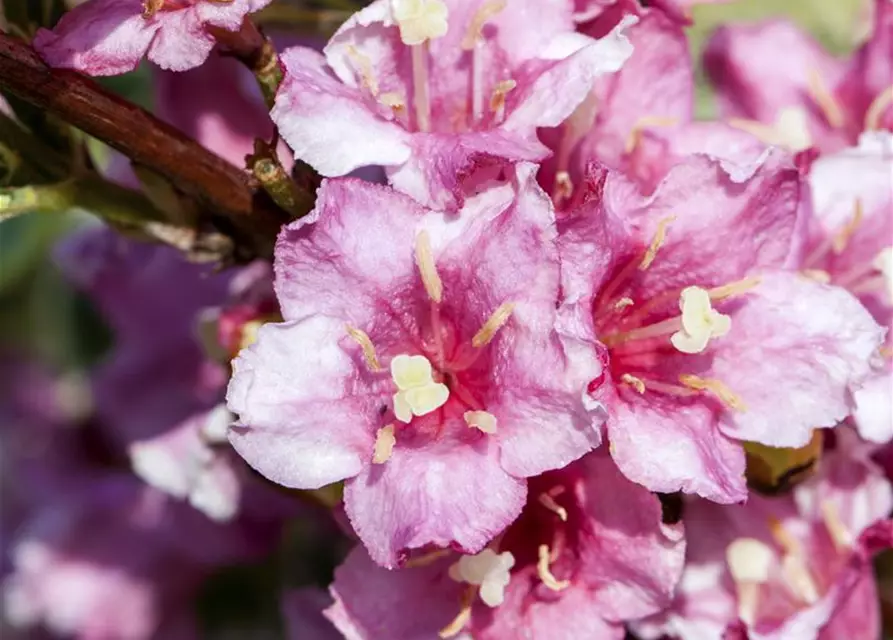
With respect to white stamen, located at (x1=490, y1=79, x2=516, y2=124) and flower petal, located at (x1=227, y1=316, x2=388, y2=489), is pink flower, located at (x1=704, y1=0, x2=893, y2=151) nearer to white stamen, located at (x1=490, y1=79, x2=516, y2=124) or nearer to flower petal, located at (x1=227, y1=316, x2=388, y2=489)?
white stamen, located at (x1=490, y1=79, x2=516, y2=124)

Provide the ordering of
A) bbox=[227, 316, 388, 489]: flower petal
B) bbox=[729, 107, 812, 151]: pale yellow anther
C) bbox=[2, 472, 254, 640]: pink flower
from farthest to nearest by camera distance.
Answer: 1. bbox=[2, 472, 254, 640]: pink flower
2. bbox=[729, 107, 812, 151]: pale yellow anther
3. bbox=[227, 316, 388, 489]: flower petal

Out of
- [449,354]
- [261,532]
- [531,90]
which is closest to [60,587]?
[261,532]

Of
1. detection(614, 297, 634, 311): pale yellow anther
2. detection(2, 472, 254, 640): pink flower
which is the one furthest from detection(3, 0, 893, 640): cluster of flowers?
detection(2, 472, 254, 640): pink flower

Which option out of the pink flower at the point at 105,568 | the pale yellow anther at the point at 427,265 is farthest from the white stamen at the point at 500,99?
the pink flower at the point at 105,568

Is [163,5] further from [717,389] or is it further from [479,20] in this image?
[717,389]

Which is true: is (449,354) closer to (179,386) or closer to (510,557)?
(510,557)

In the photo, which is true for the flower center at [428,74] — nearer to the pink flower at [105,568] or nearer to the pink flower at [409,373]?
the pink flower at [409,373]
